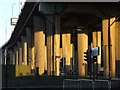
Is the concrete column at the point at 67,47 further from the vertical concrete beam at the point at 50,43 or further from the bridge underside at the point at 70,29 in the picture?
the vertical concrete beam at the point at 50,43

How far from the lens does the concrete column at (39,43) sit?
74375 mm

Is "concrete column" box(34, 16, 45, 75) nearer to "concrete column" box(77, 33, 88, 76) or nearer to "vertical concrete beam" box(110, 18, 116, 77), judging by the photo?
"concrete column" box(77, 33, 88, 76)

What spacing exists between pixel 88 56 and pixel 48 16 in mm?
34721

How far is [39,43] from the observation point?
75.9m

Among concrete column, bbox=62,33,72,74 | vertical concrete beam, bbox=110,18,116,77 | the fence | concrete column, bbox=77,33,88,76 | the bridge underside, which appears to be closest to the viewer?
the fence

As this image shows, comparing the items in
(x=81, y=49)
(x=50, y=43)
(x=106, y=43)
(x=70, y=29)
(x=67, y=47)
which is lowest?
(x=81, y=49)

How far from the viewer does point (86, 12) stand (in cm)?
6775

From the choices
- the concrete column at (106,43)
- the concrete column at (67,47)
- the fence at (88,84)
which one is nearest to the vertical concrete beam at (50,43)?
the concrete column at (106,43)

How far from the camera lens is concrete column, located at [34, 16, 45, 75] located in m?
74.4

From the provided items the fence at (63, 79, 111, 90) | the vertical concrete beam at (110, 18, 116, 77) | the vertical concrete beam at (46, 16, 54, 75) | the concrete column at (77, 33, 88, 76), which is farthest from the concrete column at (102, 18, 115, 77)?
the fence at (63, 79, 111, 90)

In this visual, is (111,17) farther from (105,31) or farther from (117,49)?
(117,49)

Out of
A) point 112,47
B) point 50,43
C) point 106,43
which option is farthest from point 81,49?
point 106,43

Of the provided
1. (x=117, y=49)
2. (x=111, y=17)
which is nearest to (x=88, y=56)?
(x=111, y=17)

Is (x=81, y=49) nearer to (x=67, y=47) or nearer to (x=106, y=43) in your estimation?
(x=106, y=43)
